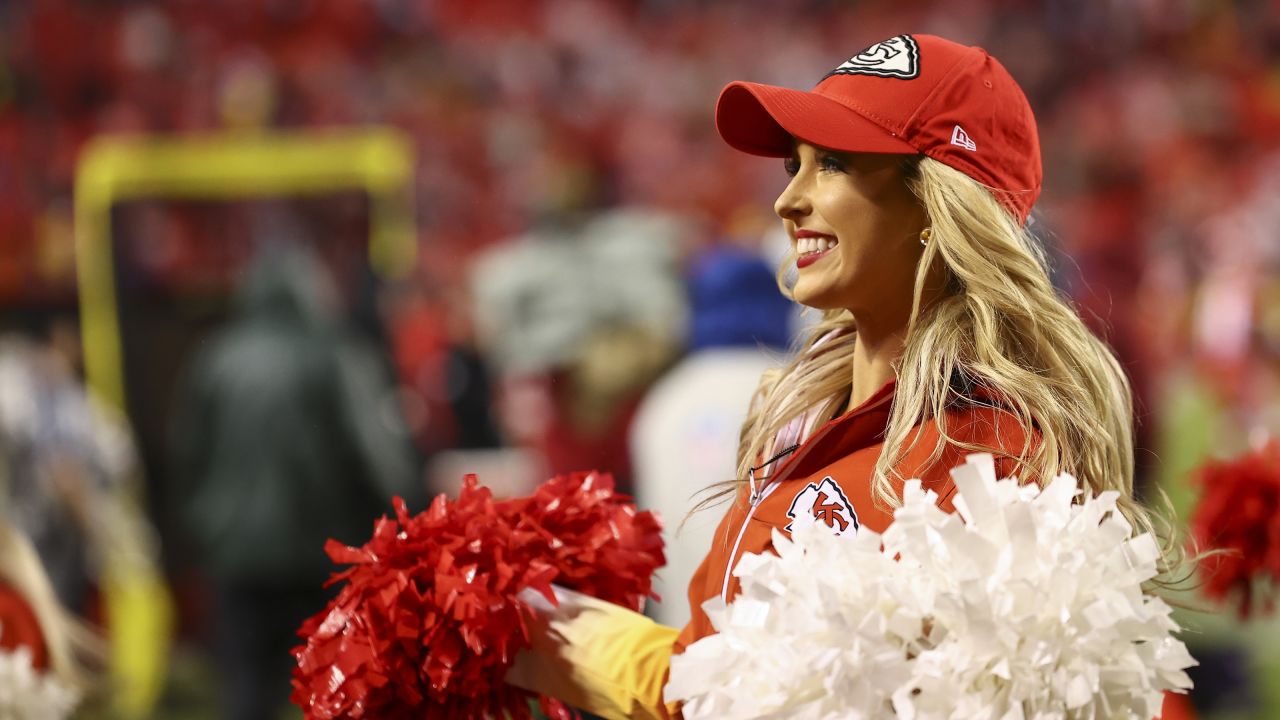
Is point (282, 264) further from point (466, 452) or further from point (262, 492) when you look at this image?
point (466, 452)

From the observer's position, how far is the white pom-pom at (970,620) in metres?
1.67

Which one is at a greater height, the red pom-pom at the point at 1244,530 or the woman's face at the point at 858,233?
the woman's face at the point at 858,233

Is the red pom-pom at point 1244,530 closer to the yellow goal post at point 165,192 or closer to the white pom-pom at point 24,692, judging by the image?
the white pom-pom at point 24,692

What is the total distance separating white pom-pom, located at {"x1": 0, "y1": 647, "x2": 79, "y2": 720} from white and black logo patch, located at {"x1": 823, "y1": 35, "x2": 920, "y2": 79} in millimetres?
1735

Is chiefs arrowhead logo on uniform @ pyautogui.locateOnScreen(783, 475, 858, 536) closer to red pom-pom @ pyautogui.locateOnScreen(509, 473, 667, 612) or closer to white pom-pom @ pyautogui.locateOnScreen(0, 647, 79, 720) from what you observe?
red pom-pom @ pyautogui.locateOnScreen(509, 473, 667, 612)

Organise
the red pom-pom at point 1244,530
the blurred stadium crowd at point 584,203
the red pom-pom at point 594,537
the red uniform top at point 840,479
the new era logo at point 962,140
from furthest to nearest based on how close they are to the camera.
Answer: the blurred stadium crowd at point 584,203, the red pom-pom at point 1244,530, the red pom-pom at point 594,537, the new era logo at point 962,140, the red uniform top at point 840,479

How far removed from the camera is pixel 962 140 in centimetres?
202

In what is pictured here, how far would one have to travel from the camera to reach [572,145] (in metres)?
13.9

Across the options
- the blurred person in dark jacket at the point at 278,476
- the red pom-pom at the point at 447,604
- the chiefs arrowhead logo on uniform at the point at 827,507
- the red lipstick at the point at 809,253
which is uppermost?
the red lipstick at the point at 809,253

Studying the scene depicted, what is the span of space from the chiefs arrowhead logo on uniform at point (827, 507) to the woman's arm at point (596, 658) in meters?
0.25

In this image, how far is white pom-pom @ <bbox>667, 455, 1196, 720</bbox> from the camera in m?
1.67

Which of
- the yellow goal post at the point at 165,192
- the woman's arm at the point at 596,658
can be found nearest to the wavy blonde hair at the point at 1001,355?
the woman's arm at the point at 596,658

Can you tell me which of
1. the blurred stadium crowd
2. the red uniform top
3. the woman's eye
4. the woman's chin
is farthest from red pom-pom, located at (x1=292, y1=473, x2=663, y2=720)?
the blurred stadium crowd

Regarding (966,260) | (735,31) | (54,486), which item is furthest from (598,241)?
(735,31)
